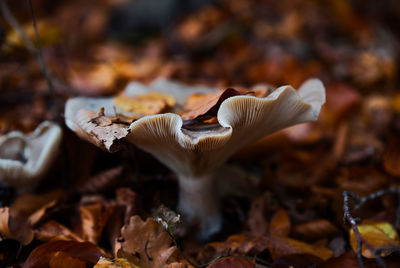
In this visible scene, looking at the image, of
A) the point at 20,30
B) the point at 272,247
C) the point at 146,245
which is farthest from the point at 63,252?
the point at 20,30

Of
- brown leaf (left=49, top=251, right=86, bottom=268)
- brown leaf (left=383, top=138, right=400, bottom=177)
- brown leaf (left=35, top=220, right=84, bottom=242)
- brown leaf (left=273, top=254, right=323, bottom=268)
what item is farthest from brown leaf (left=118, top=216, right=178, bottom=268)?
brown leaf (left=383, top=138, right=400, bottom=177)

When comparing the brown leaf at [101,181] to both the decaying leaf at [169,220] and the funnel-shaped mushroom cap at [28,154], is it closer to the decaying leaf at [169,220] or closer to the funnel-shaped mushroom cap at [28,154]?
the funnel-shaped mushroom cap at [28,154]

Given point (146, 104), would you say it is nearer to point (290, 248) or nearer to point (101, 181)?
point (101, 181)

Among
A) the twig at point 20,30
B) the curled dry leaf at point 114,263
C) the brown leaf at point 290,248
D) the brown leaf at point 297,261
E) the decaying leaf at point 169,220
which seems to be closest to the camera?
the curled dry leaf at point 114,263

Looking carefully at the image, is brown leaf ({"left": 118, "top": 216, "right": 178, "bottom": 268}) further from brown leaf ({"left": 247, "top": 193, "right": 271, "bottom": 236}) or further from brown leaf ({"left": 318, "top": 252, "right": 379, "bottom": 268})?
brown leaf ({"left": 318, "top": 252, "right": 379, "bottom": 268})

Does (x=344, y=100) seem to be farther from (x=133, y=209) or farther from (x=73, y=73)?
(x=73, y=73)

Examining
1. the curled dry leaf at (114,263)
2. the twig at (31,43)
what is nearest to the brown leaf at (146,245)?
the curled dry leaf at (114,263)
